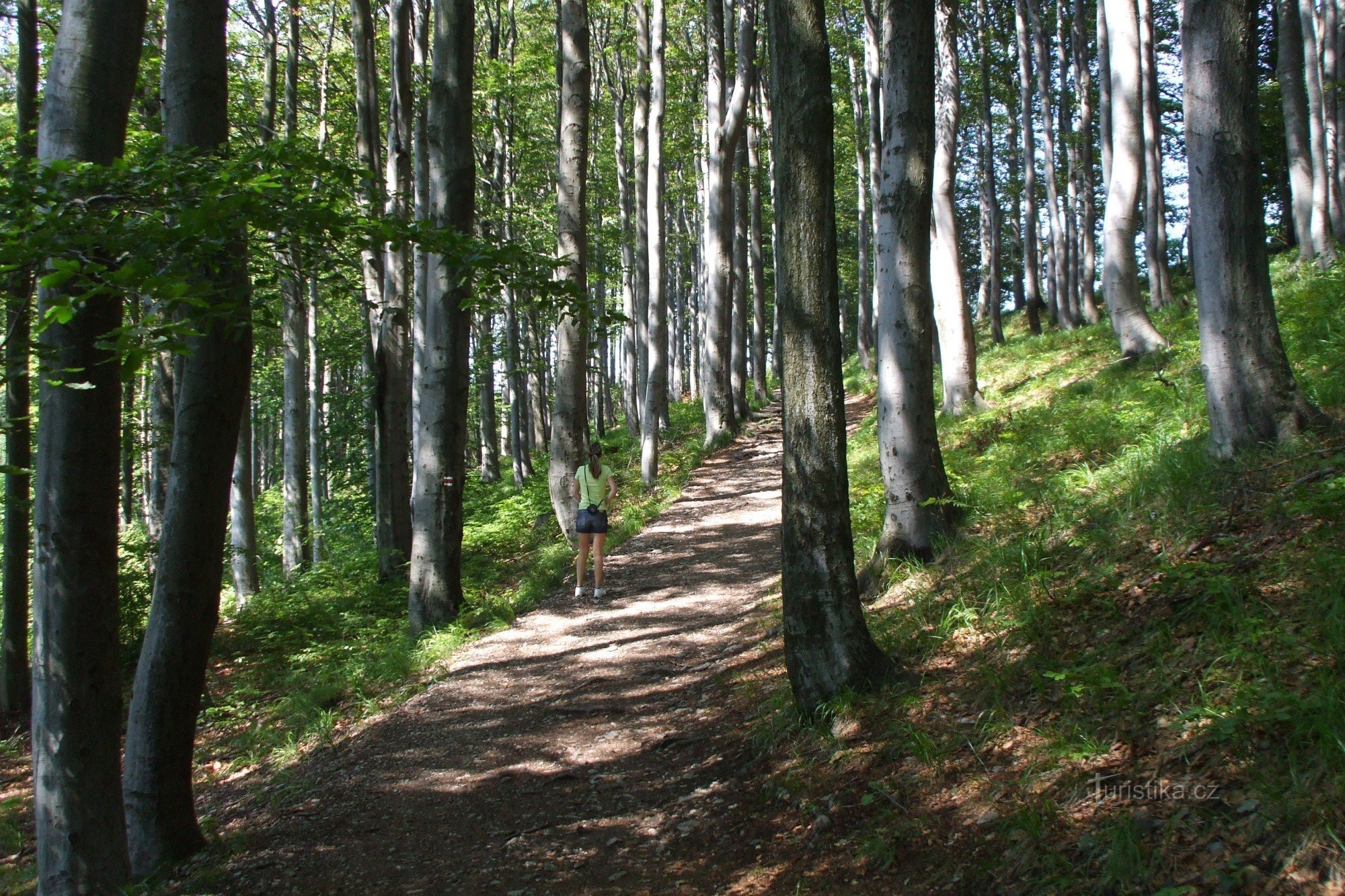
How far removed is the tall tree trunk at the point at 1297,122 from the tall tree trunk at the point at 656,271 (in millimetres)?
10684

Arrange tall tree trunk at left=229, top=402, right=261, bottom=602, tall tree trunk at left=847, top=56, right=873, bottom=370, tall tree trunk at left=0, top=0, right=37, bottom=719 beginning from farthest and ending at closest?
tall tree trunk at left=847, top=56, right=873, bottom=370
tall tree trunk at left=229, top=402, right=261, bottom=602
tall tree trunk at left=0, top=0, right=37, bottom=719

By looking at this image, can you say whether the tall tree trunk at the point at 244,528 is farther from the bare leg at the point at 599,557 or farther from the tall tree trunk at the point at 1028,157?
the tall tree trunk at the point at 1028,157

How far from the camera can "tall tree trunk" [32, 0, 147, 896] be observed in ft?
12.9

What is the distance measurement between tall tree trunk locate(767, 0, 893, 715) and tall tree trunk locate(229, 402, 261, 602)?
34.0ft

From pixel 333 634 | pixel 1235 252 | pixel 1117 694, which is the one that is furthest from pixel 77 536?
pixel 333 634

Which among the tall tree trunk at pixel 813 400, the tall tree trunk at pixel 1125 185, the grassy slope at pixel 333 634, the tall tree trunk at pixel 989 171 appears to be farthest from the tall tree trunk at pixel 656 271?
the tall tree trunk at pixel 813 400

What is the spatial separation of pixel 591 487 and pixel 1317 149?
15916 millimetres

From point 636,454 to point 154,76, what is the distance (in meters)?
11.6

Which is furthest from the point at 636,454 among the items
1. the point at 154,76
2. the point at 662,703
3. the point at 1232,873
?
the point at 1232,873

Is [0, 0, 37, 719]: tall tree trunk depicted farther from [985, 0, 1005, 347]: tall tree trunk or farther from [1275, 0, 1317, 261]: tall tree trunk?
[985, 0, 1005, 347]: tall tree trunk

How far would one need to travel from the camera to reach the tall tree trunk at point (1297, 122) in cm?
1463

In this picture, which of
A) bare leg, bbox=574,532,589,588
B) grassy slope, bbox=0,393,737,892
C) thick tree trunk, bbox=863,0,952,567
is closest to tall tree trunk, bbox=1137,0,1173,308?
grassy slope, bbox=0,393,737,892

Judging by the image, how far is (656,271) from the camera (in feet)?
53.7

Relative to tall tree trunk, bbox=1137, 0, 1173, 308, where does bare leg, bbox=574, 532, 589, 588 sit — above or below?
below
